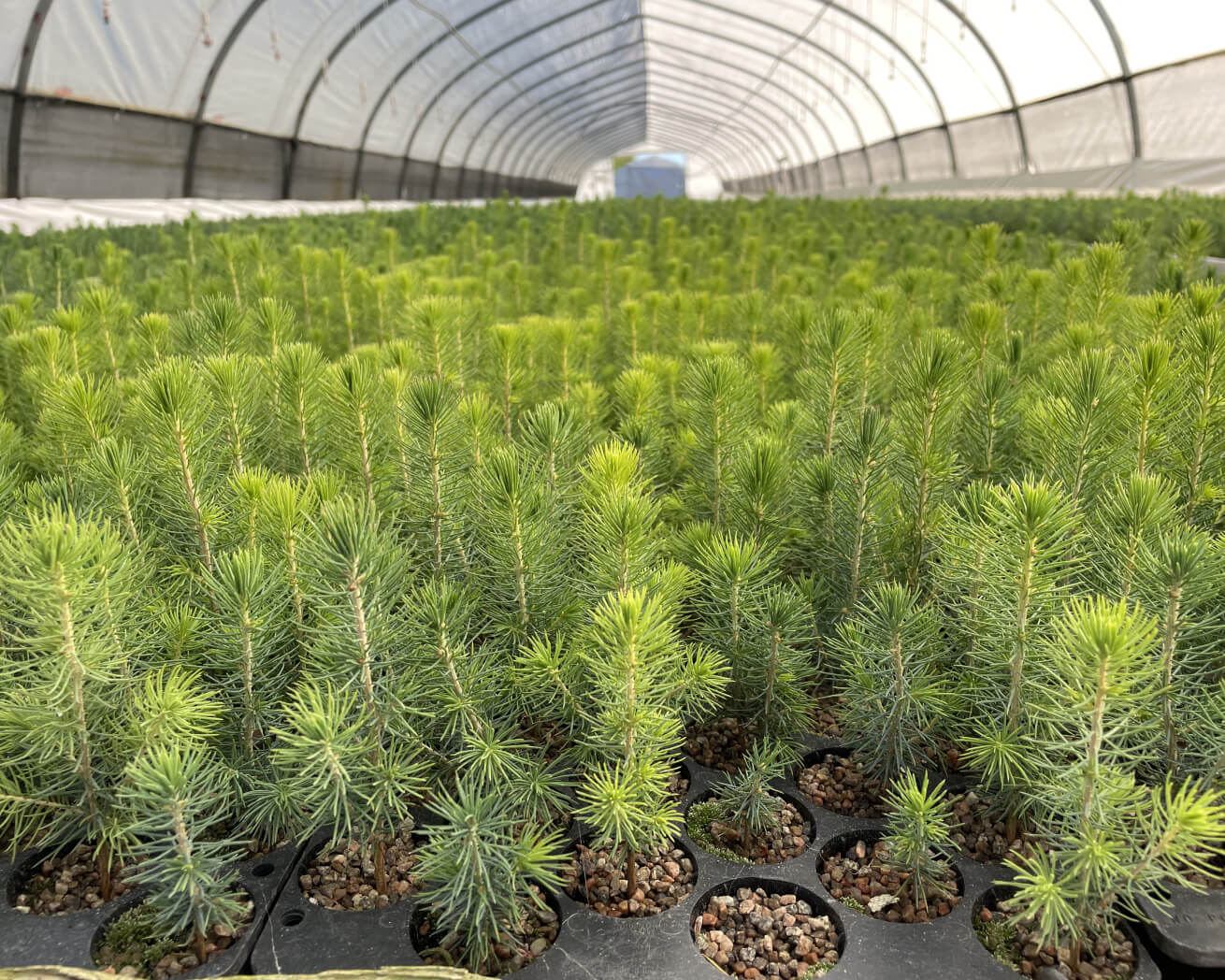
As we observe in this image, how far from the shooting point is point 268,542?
3.65 ft

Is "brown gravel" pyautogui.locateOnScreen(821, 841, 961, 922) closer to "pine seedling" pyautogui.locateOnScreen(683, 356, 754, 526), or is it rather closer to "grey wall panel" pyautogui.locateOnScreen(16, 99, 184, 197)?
"pine seedling" pyautogui.locateOnScreen(683, 356, 754, 526)

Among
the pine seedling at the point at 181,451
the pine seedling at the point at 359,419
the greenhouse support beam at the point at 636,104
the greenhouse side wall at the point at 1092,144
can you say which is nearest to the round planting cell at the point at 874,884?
the pine seedling at the point at 359,419

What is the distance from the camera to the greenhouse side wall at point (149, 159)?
29.1 feet

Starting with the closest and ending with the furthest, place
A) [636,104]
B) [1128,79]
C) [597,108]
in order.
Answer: [1128,79] < [597,108] < [636,104]

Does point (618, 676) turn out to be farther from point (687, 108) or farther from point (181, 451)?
point (687, 108)

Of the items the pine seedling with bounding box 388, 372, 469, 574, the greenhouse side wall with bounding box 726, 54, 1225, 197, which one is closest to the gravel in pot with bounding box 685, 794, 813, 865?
the pine seedling with bounding box 388, 372, 469, 574

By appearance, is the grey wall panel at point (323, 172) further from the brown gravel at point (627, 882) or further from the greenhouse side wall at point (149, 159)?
the brown gravel at point (627, 882)

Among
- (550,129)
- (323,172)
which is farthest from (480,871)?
(550,129)

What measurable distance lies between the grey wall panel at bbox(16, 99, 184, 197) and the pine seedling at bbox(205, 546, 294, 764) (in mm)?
9780

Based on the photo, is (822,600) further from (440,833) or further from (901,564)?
(440,833)

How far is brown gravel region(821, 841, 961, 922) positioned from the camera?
1.00 meters

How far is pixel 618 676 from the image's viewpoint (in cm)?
89

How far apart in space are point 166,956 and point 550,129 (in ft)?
98.7

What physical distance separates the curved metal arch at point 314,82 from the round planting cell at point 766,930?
13257 mm
